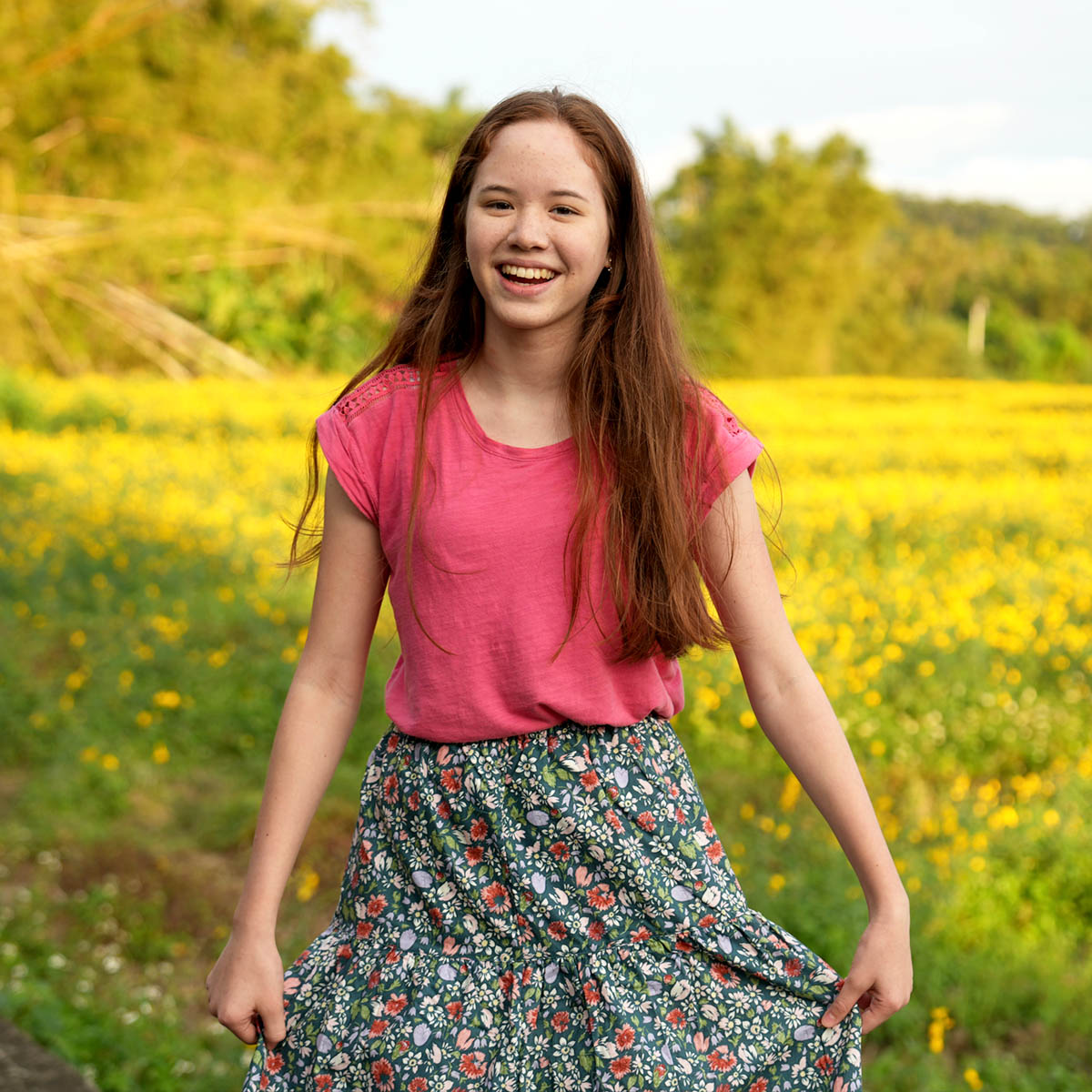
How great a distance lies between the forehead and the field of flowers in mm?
382

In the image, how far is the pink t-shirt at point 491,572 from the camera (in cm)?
141

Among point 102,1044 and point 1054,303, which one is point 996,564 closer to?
point 102,1044

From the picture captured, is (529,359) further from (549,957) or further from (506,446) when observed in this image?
(549,957)

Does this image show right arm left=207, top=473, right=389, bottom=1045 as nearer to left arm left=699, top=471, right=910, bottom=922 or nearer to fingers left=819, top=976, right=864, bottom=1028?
left arm left=699, top=471, right=910, bottom=922

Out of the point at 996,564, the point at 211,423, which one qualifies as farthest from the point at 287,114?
the point at 996,564

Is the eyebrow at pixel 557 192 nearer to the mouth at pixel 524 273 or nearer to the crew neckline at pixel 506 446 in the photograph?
the mouth at pixel 524 273

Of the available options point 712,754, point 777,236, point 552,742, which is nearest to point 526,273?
point 552,742

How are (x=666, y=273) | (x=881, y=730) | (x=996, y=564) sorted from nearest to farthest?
(x=666, y=273) → (x=881, y=730) → (x=996, y=564)

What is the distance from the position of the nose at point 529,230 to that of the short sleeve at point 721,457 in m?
0.25

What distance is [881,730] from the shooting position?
13.9 feet

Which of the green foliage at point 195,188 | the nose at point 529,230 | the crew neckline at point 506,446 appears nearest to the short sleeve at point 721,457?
the crew neckline at point 506,446

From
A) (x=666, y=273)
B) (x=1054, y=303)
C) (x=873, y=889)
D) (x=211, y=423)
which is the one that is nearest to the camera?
(x=873, y=889)

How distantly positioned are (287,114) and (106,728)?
1515 cm

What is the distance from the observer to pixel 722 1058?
1373 millimetres
